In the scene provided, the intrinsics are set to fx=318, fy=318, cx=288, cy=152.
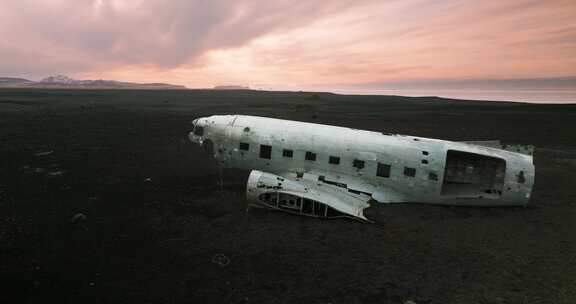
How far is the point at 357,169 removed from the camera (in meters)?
17.7

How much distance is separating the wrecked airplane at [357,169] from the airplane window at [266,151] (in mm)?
58

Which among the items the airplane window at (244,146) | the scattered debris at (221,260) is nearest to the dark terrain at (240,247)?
the scattered debris at (221,260)

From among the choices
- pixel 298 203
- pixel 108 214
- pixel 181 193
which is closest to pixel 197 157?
pixel 181 193

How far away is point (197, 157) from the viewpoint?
29078 millimetres

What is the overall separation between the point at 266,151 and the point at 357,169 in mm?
5276

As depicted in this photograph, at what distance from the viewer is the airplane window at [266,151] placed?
1847 cm

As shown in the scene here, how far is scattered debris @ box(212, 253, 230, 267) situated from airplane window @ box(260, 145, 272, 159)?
22.7ft

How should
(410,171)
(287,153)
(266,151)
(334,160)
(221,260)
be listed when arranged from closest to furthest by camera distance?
1. (221,260)
2. (410,171)
3. (334,160)
4. (287,153)
5. (266,151)

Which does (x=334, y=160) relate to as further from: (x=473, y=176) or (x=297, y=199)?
(x=473, y=176)

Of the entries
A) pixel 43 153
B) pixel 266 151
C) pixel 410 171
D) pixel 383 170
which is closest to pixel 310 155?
pixel 266 151

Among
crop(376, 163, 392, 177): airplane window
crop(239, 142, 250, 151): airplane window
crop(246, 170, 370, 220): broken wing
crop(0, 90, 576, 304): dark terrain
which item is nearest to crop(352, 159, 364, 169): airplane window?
crop(376, 163, 392, 177): airplane window

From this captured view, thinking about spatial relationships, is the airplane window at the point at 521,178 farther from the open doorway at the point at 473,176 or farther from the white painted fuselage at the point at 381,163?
the open doorway at the point at 473,176

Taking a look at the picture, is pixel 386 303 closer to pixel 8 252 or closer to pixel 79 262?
pixel 79 262

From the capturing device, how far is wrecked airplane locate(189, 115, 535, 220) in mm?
16469
